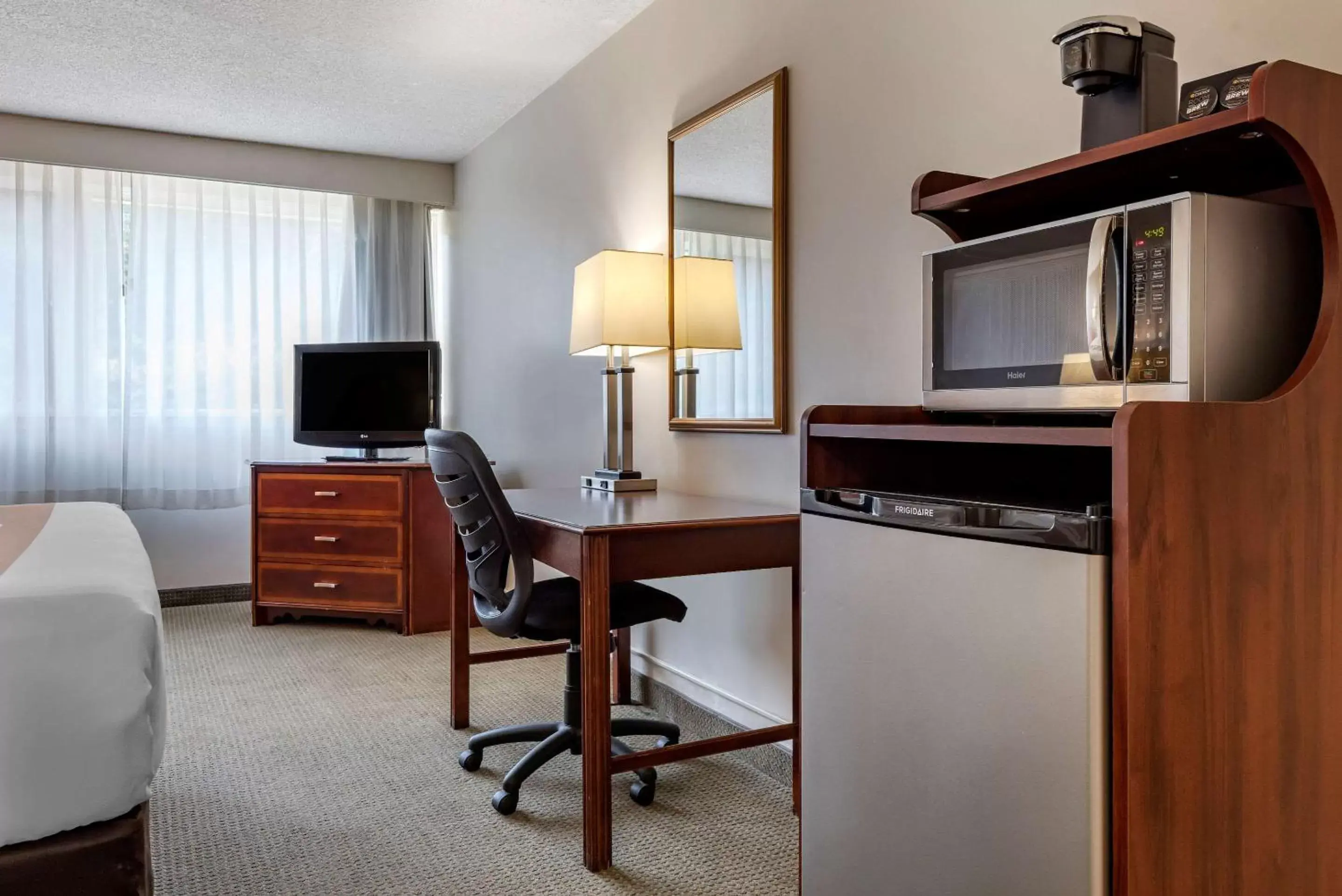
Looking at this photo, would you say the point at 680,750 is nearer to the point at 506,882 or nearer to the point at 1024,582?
the point at 506,882

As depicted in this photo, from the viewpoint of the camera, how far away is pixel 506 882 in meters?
1.98

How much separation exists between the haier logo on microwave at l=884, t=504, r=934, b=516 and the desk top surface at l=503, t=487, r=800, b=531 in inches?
32.2

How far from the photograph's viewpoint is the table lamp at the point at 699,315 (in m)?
2.72

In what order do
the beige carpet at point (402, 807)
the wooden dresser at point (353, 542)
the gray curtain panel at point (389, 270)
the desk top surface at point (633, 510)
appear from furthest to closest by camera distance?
1. the gray curtain panel at point (389, 270)
2. the wooden dresser at point (353, 542)
3. the desk top surface at point (633, 510)
4. the beige carpet at point (402, 807)

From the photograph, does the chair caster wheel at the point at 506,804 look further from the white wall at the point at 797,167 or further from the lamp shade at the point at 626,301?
the lamp shade at the point at 626,301

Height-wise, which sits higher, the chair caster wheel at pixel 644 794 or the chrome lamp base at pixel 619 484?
the chrome lamp base at pixel 619 484

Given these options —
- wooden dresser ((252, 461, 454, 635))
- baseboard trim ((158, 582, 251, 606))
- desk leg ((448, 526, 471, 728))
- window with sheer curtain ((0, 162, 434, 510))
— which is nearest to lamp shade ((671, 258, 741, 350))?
desk leg ((448, 526, 471, 728))

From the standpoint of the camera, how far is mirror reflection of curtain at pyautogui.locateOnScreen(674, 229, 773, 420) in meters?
2.56

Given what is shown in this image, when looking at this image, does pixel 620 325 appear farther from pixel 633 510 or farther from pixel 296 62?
pixel 296 62

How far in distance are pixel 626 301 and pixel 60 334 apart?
10.5ft

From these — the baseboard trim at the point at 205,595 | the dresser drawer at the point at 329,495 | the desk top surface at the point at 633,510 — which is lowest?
the baseboard trim at the point at 205,595

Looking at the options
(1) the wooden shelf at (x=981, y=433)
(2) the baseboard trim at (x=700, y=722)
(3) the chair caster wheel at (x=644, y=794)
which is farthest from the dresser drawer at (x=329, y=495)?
(1) the wooden shelf at (x=981, y=433)

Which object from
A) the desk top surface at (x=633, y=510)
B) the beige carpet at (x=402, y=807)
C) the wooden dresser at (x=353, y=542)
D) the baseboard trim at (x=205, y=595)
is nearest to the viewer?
the beige carpet at (x=402, y=807)

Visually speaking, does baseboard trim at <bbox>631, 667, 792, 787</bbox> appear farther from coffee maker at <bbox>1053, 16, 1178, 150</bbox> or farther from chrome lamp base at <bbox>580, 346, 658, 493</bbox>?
coffee maker at <bbox>1053, 16, 1178, 150</bbox>
